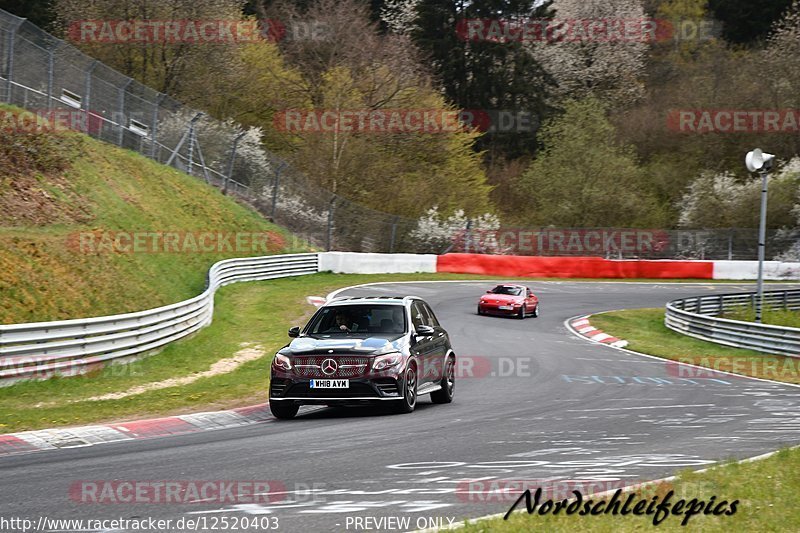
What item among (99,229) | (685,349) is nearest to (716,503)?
(685,349)

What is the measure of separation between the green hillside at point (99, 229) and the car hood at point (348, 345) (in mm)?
7398

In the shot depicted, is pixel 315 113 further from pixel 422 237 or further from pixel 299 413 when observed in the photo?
pixel 299 413

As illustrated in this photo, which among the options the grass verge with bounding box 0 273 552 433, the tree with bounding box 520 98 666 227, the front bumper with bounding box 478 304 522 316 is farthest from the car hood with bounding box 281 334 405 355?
the tree with bounding box 520 98 666 227

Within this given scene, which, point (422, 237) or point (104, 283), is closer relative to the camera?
point (104, 283)

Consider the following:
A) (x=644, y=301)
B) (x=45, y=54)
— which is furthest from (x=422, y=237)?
(x=45, y=54)

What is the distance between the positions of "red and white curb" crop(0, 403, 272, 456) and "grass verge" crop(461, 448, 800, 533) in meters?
5.99

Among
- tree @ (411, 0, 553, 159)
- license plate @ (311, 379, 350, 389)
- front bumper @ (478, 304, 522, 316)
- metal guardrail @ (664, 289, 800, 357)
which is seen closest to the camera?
license plate @ (311, 379, 350, 389)

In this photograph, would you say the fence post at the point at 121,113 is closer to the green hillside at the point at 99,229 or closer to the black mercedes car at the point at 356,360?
the green hillside at the point at 99,229

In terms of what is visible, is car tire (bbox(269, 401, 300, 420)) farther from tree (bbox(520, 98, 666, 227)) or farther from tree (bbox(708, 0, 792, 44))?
tree (bbox(708, 0, 792, 44))

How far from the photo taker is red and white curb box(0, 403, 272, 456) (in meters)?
10.8

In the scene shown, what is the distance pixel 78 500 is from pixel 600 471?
4.34 metres

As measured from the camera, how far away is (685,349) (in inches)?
1049

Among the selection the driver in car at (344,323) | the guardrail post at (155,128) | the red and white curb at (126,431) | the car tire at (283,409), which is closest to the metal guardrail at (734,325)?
the driver in car at (344,323)

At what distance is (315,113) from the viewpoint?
56438mm
